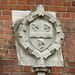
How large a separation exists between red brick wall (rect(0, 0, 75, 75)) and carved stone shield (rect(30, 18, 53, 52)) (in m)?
0.31

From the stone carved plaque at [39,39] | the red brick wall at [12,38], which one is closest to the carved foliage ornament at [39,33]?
the stone carved plaque at [39,39]

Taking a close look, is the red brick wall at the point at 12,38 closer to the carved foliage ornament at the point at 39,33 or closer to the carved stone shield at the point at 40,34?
the carved foliage ornament at the point at 39,33

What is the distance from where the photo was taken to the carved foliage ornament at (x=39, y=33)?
4.90 metres

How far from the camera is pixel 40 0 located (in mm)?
5301

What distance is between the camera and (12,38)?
5086 mm

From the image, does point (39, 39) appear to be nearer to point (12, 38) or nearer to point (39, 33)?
point (39, 33)

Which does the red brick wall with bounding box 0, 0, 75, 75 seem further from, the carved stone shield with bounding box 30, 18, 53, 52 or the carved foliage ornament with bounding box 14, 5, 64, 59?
the carved stone shield with bounding box 30, 18, 53, 52

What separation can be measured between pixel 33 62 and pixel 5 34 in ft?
1.88

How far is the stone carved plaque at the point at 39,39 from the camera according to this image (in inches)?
193

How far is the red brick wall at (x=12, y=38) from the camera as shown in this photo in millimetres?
4949

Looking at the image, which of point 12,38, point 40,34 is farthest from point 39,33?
point 12,38

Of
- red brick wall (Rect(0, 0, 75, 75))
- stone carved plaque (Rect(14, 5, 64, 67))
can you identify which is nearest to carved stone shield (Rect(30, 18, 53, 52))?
stone carved plaque (Rect(14, 5, 64, 67))

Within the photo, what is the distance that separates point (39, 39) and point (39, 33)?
0.27ft

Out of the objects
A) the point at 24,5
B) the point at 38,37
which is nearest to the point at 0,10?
the point at 24,5
